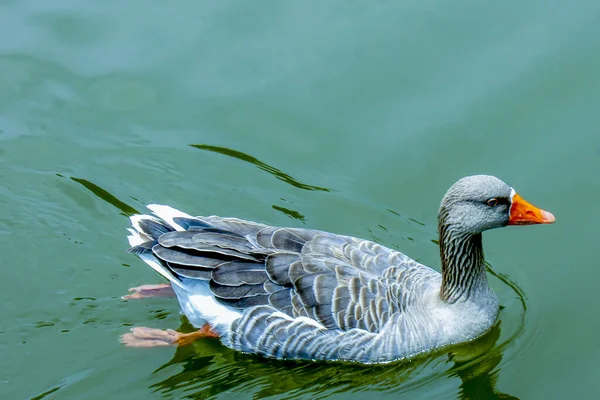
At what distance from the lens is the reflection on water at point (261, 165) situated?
9.72 meters

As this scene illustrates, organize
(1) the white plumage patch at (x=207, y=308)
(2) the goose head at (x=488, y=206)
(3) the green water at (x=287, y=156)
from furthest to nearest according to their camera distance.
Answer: (1) the white plumage patch at (x=207, y=308) < (3) the green water at (x=287, y=156) < (2) the goose head at (x=488, y=206)

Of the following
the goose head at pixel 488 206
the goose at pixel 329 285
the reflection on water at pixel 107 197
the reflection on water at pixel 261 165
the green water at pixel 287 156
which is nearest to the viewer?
the goose head at pixel 488 206

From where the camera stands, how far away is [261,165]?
9.96 metres

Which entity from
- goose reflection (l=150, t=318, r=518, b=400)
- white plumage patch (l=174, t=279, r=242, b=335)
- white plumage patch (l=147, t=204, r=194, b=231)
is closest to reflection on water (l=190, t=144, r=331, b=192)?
white plumage patch (l=147, t=204, r=194, b=231)

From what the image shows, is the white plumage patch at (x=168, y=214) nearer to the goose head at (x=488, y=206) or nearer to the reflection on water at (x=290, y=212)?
the reflection on water at (x=290, y=212)

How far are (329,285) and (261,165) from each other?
8.84ft

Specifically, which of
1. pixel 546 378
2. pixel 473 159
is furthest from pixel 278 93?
pixel 546 378

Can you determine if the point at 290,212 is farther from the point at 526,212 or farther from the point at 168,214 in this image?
the point at 526,212

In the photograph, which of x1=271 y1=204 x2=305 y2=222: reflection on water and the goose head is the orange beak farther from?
x1=271 y1=204 x2=305 y2=222: reflection on water

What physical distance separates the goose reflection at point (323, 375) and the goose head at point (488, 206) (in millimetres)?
1267

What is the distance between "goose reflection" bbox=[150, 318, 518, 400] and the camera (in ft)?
25.2

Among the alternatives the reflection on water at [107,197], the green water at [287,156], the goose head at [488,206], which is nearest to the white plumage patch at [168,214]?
the green water at [287,156]

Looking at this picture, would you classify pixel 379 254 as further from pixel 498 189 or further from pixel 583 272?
pixel 583 272

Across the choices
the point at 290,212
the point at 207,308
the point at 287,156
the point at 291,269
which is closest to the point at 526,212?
the point at 291,269
